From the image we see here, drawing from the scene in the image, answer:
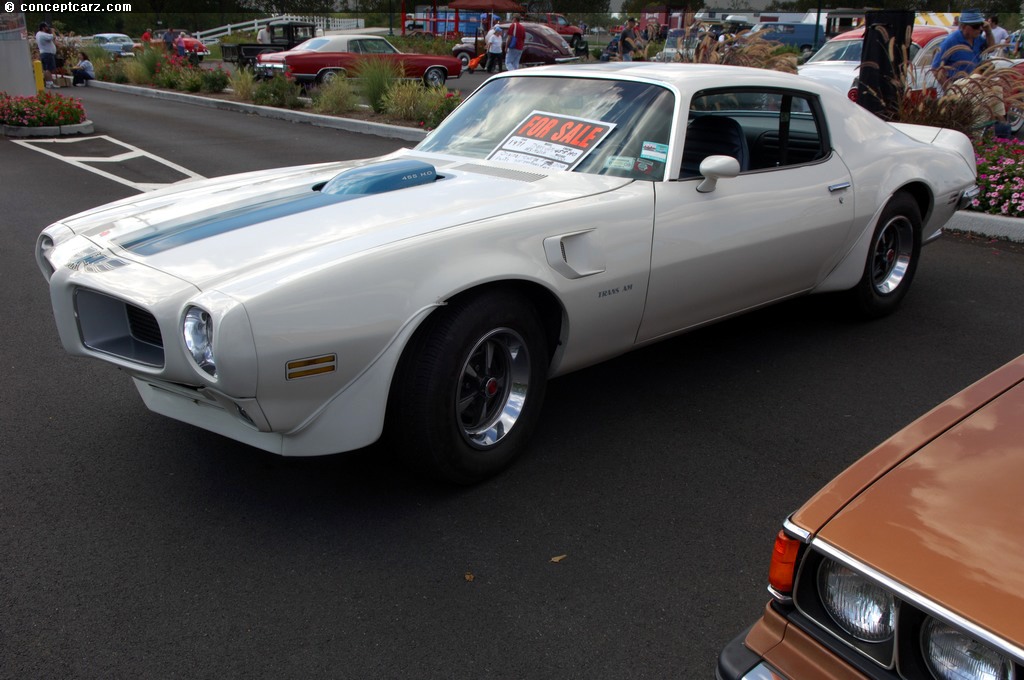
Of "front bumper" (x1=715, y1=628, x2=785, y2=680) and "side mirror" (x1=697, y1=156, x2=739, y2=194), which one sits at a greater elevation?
"side mirror" (x1=697, y1=156, x2=739, y2=194)

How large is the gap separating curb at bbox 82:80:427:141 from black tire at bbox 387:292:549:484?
904 centimetres

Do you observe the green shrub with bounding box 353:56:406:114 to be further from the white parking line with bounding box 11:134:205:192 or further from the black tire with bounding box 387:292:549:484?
the black tire with bounding box 387:292:549:484

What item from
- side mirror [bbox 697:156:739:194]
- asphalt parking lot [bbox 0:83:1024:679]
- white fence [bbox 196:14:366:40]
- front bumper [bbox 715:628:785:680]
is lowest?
asphalt parking lot [bbox 0:83:1024:679]

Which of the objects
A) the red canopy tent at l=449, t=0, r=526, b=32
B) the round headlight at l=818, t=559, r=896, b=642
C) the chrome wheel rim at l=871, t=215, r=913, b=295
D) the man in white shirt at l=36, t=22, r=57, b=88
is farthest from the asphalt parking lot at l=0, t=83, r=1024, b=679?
the red canopy tent at l=449, t=0, r=526, b=32

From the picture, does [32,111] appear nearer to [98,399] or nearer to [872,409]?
[98,399]

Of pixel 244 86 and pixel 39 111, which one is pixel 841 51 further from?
pixel 39 111

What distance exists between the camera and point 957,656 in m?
1.50

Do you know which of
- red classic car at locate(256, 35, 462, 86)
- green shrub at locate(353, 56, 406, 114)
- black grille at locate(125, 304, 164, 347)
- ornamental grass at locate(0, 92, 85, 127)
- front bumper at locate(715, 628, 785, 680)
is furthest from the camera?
red classic car at locate(256, 35, 462, 86)

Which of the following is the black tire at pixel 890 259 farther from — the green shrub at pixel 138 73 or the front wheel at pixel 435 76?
the green shrub at pixel 138 73

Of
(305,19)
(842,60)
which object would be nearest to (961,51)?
(842,60)

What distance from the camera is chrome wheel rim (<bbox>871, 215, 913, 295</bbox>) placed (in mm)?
4988

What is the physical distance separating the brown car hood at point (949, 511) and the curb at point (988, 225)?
19.0 ft

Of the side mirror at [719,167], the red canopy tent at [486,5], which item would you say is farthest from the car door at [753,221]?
the red canopy tent at [486,5]

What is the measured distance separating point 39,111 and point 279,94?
471 centimetres
